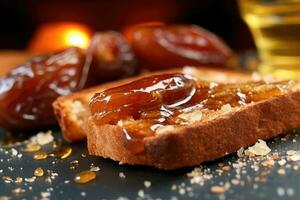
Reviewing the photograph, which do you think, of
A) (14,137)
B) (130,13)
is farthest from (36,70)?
(130,13)

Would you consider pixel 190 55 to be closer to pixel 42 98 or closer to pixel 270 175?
pixel 42 98

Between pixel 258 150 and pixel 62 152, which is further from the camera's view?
pixel 62 152

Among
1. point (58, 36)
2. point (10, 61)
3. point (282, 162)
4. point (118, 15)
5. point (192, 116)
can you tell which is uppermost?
point (192, 116)

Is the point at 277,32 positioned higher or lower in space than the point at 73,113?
lower

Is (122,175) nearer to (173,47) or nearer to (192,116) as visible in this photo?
(192,116)

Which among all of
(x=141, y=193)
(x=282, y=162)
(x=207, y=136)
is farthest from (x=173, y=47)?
(x=141, y=193)

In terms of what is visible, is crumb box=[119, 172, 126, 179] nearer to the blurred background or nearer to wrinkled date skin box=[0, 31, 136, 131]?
wrinkled date skin box=[0, 31, 136, 131]
